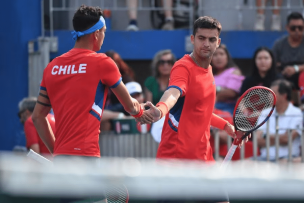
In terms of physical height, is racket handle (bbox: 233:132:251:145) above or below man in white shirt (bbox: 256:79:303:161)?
above

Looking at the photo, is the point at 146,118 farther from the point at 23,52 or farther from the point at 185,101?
the point at 23,52

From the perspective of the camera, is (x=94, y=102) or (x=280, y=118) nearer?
(x=94, y=102)

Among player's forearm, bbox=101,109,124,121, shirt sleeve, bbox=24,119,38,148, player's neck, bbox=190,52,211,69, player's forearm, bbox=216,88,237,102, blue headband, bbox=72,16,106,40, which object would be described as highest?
blue headband, bbox=72,16,106,40

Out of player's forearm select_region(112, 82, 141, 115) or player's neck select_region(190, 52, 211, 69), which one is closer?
player's forearm select_region(112, 82, 141, 115)

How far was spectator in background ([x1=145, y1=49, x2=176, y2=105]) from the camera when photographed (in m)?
8.12

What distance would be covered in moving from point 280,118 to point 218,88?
3.19 feet

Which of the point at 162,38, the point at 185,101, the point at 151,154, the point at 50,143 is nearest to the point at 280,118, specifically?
the point at 151,154

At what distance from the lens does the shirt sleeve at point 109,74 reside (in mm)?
3811

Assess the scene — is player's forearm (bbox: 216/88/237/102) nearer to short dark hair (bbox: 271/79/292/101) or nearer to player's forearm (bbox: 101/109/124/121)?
short dark hair (bbox: 271/79/292/101)

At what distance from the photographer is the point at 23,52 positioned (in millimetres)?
9398

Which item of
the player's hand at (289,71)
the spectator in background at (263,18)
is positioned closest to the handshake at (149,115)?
the player's hand at (289,71)

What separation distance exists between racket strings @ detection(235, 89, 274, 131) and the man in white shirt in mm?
2742

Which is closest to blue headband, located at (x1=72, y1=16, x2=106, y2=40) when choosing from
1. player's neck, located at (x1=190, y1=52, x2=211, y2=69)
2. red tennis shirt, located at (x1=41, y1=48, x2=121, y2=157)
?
red tennis shirt, located at (x1=41, y1=48, x2=121, y2=157)

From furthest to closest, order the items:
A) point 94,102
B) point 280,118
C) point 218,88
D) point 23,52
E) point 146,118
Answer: point 23,52, point 218,88, point 280,118, point 146,118, point 94,102
